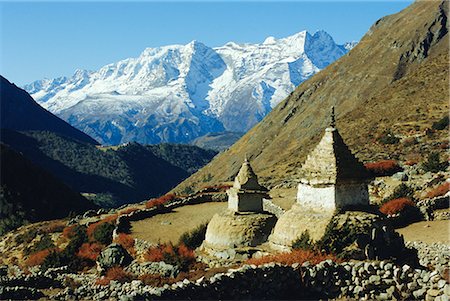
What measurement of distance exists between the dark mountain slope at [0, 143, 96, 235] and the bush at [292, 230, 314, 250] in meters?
49.9

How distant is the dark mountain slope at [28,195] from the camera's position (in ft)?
222

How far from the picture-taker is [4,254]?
130 ft

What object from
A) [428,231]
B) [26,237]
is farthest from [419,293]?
[26,237]

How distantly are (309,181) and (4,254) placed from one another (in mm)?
29867

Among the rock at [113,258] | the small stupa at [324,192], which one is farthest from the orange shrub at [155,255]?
the small stupa at [324,192]

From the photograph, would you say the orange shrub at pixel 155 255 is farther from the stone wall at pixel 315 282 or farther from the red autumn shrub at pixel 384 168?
the red autumn shrub at pixel 384 168

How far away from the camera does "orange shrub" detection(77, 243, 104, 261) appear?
2967 cm

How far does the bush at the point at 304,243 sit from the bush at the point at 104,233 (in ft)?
64.5

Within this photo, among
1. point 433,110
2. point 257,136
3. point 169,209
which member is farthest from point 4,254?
point 257,136

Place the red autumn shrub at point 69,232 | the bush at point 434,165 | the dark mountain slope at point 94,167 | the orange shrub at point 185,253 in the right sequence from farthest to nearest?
the dark mountain slope at point 94,167 → the red autumn shrub at point 69,232 → the bush at point 434,165 → the orange shrub at point 185,253

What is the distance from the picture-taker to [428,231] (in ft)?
78.6

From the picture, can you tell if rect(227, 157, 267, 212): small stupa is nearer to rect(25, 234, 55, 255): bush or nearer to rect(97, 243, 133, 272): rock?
rect(97, 243, 133, 272): rock

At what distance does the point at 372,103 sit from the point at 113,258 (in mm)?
60256

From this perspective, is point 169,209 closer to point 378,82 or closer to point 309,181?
point 309,181
